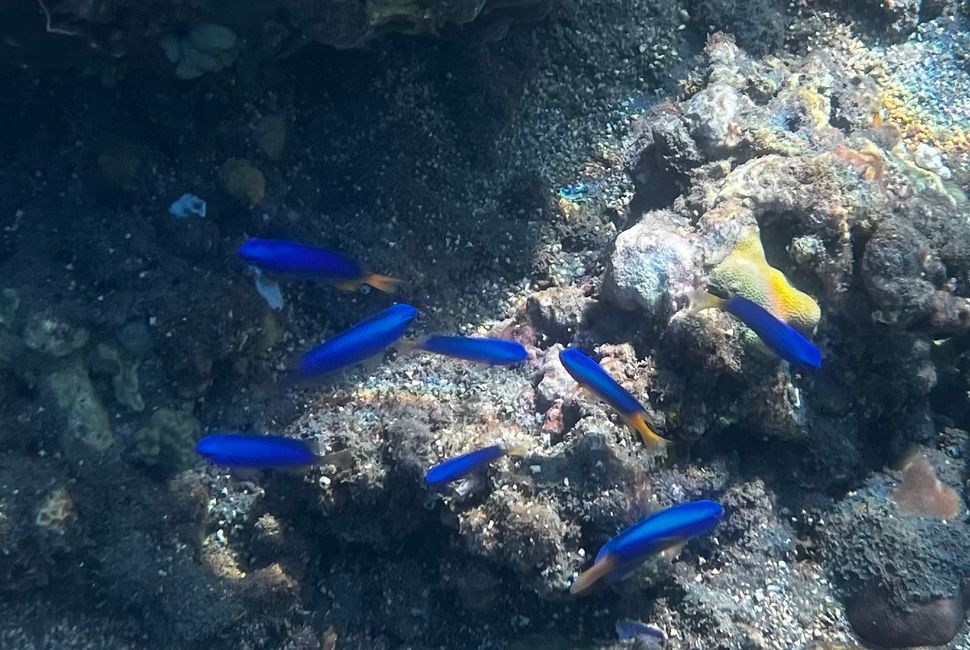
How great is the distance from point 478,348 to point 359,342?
65 cm

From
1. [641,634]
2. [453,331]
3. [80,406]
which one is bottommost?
[80,406]

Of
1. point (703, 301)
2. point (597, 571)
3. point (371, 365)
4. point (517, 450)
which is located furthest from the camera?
point (371, 365)

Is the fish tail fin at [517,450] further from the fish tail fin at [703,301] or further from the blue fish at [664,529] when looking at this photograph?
the fish tail fin at [703,301]

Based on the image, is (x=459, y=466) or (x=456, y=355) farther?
(x=456, y=355)

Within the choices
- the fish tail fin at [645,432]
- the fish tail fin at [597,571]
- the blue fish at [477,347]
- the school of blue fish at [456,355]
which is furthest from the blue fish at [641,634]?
the blue fish at [477,347]

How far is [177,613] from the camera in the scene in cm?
427

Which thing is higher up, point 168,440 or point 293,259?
point 293,259

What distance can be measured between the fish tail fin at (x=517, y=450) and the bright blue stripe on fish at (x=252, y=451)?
3.81 ft

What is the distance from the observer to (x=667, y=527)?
315 centimetres

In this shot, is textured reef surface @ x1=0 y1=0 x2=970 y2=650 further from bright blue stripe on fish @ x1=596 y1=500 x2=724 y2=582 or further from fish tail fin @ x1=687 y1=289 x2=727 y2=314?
bright blue stripe on fish @ x1=596 y1=500 x2=724 y2=582

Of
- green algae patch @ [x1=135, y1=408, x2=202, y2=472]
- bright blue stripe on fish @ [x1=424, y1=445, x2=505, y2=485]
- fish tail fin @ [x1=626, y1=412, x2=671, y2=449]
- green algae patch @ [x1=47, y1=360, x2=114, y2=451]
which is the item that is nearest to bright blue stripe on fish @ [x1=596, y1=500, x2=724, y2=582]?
fish tail fin @ [x1=626, y1=412, x2=671, y2=449]

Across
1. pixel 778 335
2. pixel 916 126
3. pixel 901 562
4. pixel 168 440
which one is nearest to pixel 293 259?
pixel 168 440

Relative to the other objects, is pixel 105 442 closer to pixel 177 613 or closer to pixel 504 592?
pixel 177 613

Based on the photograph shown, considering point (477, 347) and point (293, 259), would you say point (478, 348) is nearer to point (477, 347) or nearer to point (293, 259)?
point (477, 347)
